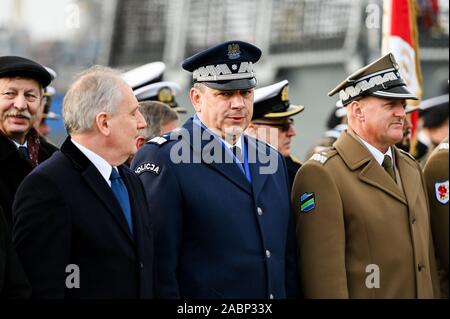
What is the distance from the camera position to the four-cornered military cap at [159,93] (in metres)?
7.06

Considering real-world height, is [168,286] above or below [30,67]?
below

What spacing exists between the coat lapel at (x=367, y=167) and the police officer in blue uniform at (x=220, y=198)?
427mm

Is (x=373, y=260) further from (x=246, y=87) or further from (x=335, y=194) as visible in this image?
(x=246, y=87)

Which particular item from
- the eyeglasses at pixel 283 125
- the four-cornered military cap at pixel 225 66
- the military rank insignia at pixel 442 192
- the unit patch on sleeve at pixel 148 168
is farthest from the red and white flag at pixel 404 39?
the unit patch on sleeve at pixel 148 168

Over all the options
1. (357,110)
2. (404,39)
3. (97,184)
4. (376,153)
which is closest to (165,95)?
(404,39)

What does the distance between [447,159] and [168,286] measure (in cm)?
212

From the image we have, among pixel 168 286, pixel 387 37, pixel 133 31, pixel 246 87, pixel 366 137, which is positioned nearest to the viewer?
pixel 168 286

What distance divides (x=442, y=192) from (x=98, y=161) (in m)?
2.25

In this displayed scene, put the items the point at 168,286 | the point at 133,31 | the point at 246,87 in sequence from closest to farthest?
the point at 168,286 < the point at 246,87 < the point at 133,31

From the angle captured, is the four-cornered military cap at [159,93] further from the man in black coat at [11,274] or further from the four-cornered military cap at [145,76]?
the man in black coat at [11,274]

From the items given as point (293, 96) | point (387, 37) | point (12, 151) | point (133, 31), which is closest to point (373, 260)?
point (12, 151)

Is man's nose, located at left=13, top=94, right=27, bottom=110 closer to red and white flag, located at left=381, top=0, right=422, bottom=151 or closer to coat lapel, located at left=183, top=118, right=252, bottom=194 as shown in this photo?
coat lapel, located at left=183, top=118, right=252, bottom=194

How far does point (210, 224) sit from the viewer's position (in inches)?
184

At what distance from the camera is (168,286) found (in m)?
4.57
